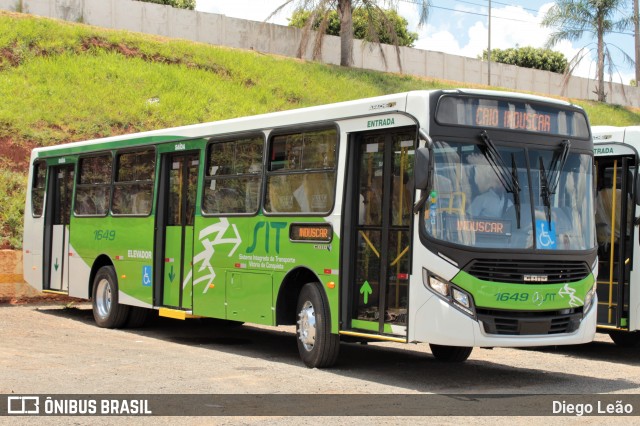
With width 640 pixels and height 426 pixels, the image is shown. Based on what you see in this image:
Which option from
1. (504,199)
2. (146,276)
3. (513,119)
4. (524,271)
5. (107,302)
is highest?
(513,119)

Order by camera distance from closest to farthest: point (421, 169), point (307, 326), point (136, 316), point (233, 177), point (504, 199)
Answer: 1. point (421, 169)
2. point (504, 199)
3. point (307, 326)
4. point (233, 177)
5. point (136, 316)

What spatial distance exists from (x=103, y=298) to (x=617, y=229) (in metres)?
8.19

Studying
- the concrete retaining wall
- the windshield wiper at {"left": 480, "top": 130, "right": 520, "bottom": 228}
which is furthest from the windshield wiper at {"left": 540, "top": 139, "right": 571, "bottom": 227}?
the concrete retaining wall

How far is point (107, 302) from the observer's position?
16.8 m

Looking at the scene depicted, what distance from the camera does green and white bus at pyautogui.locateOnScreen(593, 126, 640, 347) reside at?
44.3ft

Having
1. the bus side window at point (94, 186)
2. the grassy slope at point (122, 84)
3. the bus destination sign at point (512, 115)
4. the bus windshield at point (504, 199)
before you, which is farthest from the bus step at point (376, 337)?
the grassy slope at point (122, 84)

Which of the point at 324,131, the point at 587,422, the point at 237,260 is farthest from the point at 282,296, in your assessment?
the point at 587,422

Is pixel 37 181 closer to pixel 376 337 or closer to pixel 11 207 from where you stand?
pixel 11 207

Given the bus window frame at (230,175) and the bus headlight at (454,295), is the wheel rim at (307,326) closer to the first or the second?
the bus window frame at (230,175)

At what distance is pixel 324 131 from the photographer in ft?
39.4

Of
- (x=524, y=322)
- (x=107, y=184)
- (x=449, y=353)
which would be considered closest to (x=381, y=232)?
(x=524, y=322)

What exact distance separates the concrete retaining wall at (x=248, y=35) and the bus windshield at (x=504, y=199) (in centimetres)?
2934

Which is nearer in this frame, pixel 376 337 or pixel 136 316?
pixel 376 337

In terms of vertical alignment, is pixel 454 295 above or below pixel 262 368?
above
